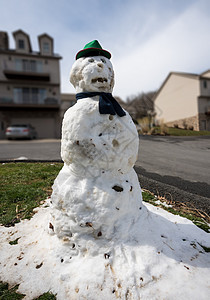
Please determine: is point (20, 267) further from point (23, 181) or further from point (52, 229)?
point (23, 181)

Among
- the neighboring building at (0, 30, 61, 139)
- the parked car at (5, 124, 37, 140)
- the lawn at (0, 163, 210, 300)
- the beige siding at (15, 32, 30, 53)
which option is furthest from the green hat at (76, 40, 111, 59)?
the beige siding at (15, 32, 30, 53)

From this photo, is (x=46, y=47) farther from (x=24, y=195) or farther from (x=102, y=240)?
(x=102, y=240)

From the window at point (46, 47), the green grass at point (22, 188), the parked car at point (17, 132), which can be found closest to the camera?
the green grass at point (22, 188)

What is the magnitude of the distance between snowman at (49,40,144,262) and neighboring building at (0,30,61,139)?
17516mm

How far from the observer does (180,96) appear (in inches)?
649

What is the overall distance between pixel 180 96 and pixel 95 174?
56.4 ft

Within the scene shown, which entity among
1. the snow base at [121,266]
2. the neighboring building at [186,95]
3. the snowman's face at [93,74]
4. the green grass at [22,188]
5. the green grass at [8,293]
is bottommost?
the green grass at [8,293]

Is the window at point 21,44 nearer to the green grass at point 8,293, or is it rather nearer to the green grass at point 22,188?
the green grass at point 22,188

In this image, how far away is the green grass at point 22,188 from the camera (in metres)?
2.96

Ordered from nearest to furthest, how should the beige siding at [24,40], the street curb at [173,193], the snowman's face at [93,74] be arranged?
the snowman's face at [93,74] → the street curb at [173,193] → the beige siding at [24,40]

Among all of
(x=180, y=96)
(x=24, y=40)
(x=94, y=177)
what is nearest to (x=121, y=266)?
(x=94, y=177)

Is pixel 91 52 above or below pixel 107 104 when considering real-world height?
above

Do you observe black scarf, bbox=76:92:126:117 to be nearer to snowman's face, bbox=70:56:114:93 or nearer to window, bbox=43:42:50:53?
snowman's face, bbox=70:56:114:93

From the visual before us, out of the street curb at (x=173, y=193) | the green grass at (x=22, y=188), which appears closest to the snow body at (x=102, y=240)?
the green grass at (x=22, y=188)
